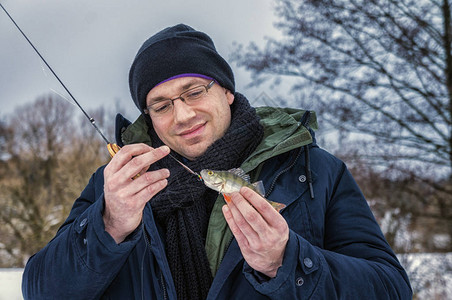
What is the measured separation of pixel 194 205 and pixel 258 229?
770mm

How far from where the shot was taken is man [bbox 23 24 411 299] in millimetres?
1561

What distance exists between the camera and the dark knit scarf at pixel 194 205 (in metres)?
1.94

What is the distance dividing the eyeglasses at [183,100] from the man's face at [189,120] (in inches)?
0.7

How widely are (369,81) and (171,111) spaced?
651 cm

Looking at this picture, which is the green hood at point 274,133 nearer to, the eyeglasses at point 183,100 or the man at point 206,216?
the man at point 206,216

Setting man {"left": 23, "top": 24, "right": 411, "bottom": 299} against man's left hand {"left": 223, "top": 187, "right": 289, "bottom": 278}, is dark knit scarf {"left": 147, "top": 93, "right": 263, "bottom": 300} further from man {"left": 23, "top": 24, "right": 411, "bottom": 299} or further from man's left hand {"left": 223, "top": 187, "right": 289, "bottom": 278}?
man's left hand {"left": 223, "top": 187, "right": 289, "bottom": 278}

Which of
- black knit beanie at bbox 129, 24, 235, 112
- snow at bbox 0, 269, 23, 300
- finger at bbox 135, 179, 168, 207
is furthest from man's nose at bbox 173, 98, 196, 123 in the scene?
snow at bbox 0, 269, 23, 300

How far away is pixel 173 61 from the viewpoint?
7.51 feet

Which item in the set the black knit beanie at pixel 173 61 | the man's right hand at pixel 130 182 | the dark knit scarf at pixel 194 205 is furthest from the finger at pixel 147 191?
the black knit beanie at pixel 173 61

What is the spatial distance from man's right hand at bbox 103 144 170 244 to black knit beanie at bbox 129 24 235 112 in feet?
2.44

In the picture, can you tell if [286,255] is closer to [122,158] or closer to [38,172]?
[122,158]

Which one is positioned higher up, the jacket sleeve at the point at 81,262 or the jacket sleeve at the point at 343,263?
the jacket sleeve at the point at 81,262

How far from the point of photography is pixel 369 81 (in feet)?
25.8

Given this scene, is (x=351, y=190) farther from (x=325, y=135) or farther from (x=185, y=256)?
(x=325, y=135)
